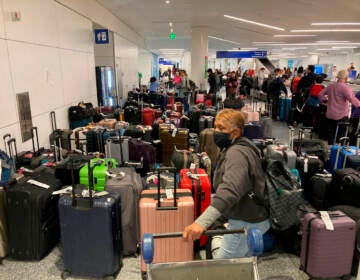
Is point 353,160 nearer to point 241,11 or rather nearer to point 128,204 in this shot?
point 128,204

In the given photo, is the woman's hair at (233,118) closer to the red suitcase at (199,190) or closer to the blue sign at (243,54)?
the red suitcase at (199,190)

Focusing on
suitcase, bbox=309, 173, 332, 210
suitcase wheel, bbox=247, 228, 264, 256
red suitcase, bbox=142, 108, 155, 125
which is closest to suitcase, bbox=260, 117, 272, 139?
red suitcase, bbox=142, 108, 155, 125

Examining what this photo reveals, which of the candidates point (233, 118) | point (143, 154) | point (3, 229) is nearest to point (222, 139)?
point (233, 118)

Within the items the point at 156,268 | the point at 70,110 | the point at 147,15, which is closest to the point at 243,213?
the point at 156,268

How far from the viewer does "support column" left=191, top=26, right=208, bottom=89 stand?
13906mm

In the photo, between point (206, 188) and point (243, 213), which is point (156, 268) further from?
point (206, 188)

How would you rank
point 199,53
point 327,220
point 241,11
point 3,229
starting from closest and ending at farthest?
point 327,220 < point 3,229 < point 241,11 < point 199,53

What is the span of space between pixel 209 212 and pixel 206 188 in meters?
1.35

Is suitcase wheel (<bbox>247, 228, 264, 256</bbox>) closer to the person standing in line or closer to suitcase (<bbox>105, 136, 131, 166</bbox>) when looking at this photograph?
suitcase (<bbox>105, 136, 131, 166</bbox>)

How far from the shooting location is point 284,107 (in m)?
11.1

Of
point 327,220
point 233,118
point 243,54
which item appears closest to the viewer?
point 233,118

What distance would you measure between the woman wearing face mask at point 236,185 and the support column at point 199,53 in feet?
41.3

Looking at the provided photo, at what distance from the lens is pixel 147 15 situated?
35.1 ft

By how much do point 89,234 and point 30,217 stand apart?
69cm
